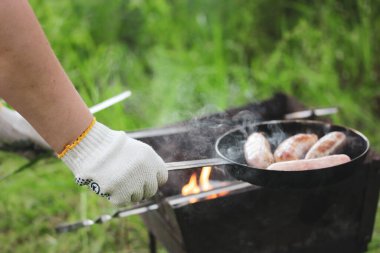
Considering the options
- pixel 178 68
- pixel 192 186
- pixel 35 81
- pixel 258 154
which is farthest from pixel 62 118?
pixel 178 68

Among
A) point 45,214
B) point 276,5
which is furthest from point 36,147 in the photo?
point 276,5

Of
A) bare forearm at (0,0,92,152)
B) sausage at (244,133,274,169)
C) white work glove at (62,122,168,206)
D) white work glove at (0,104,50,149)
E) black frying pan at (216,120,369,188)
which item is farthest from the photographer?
white work glove at (0,104,50,149)

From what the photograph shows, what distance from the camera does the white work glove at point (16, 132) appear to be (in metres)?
2.57

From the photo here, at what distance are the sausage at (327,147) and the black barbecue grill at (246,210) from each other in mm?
197

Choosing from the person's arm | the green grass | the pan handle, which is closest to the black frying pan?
the pan handle

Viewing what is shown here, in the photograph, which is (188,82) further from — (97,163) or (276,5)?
(97,163)

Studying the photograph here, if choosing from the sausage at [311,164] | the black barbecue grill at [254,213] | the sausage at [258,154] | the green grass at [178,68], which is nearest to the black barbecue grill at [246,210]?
the black barbecue grill at [254,213]

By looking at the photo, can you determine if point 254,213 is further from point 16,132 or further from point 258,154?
point 16,132

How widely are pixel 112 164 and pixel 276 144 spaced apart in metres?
1.06

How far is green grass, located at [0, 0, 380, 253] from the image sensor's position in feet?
11.7

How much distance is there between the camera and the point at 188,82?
4.36m

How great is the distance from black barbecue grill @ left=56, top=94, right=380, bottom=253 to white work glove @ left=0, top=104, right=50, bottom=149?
2.15 ft

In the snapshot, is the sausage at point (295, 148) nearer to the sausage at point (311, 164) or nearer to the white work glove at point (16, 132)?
the sausage at point (311, 164)

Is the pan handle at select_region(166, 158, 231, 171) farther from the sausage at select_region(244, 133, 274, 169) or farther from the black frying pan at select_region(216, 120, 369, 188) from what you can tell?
the sausage at select_region(244, 133, 274, 169)
